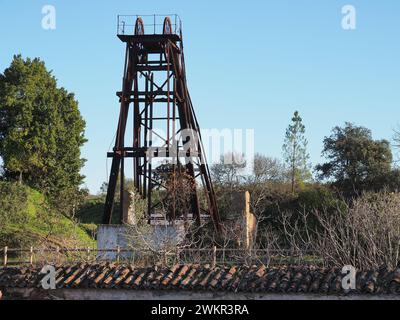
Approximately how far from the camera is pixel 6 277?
15.1m

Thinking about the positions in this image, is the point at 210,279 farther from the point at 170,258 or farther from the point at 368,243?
the point at 368,243

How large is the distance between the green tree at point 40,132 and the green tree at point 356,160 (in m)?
15.2

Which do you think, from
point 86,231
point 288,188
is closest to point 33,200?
point 86,231

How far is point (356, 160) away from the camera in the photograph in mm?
40312

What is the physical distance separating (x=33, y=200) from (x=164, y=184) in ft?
32.6

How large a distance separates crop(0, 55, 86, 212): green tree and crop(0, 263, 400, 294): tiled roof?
23.1 m

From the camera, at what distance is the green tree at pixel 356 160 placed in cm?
3847

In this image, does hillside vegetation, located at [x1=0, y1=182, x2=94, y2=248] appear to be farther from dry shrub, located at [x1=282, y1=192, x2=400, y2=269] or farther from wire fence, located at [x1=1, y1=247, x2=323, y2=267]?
dry shrub, located at [x1=282, y1=192, x2=400, y2=269]

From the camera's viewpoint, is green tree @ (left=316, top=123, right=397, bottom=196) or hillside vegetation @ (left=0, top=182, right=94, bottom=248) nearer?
hillside vegetation @ (left=0, top=182, right=94, bottom=248)

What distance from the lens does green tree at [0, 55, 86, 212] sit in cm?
3747

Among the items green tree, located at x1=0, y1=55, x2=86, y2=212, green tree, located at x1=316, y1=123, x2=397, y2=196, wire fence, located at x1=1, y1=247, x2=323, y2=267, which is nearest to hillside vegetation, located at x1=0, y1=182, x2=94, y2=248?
green tree, located at x1=0, y1=55, x2=86, y2=212

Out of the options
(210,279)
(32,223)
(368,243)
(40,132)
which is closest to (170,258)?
(368,243)

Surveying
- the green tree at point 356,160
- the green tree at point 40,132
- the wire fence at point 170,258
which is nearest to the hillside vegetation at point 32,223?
the green tree at point 40,132
